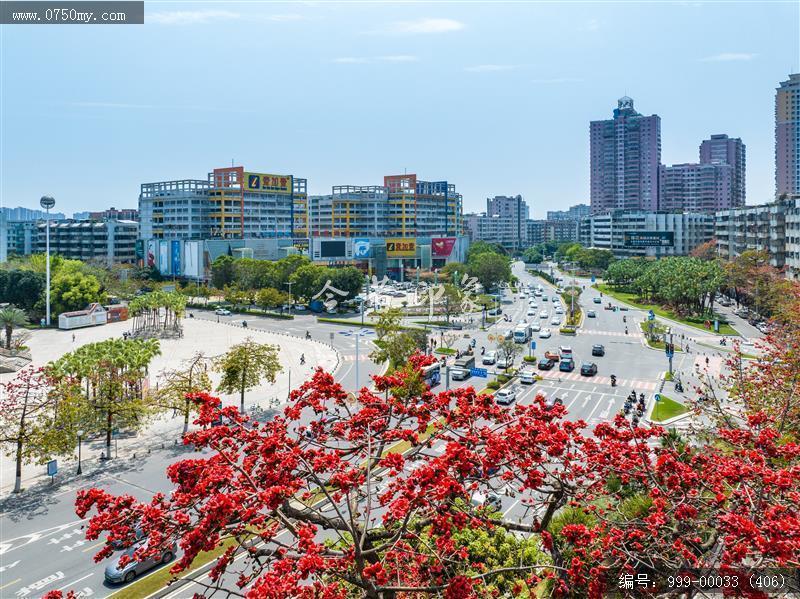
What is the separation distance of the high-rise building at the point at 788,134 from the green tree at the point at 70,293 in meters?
184

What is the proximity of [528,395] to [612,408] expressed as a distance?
18.9 feet

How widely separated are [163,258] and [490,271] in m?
65.2

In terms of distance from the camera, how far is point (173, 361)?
5266 centimetres

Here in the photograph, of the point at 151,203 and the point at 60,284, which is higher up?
the point at 151,203

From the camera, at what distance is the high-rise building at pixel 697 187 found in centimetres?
17838

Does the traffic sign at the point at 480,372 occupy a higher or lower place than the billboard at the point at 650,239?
lower

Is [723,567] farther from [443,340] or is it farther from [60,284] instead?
[60,284]

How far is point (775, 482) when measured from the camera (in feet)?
26.9

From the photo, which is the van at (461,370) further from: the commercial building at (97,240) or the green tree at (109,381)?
the commercial building at (97,240)

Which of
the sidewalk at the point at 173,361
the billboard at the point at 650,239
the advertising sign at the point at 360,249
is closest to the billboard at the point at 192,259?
the advertising sign at the point at 360,249

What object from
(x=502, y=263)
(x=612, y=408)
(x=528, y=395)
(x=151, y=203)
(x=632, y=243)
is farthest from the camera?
(x=632, y=243)

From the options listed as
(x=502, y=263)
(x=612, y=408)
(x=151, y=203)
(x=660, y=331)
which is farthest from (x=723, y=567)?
(x=151, y=203)

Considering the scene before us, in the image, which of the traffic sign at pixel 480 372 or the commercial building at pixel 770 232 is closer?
the traffic sign at pixel 480 372

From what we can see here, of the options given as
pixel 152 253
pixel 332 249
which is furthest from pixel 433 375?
pixel 152 253
